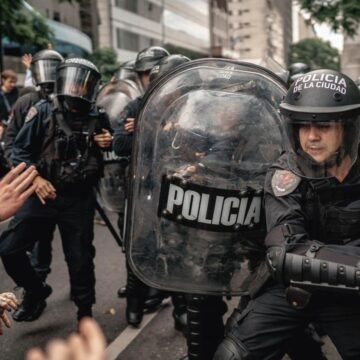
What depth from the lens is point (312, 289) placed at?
177 centimetres

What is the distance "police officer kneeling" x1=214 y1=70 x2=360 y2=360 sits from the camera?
5.89 feet

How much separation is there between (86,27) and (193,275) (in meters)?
41.4

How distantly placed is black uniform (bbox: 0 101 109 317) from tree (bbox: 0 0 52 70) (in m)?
7.94

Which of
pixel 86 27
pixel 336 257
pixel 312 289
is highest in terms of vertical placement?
pixel 86 27

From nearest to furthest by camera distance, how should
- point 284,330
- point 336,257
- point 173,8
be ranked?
1. point 336,257
2. point 284,330
3. point 173,8

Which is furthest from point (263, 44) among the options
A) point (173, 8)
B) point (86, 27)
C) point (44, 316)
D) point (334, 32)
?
point (44, 316)

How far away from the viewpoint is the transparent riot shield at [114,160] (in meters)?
4.68

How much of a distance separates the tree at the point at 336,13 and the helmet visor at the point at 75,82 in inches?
245

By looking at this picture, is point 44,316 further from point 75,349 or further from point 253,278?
point 75,349

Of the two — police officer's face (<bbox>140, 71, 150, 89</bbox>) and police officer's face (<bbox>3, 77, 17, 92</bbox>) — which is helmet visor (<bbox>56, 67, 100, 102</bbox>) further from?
police officer's face (<bbox>3, 77, 17, 92</bbox>)

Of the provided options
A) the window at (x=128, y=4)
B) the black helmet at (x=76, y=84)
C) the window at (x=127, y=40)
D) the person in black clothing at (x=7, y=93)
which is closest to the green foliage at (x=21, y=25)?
the person in black clothing at (x=7, y=93)

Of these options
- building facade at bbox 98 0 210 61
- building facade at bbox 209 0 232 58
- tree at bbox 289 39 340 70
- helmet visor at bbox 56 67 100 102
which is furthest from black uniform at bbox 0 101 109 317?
tree at bbox 289 39 340 70

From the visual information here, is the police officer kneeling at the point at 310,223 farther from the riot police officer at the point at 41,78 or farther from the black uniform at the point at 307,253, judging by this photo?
the riot police officer at the point at 41,78

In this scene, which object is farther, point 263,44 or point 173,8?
point 263,44
